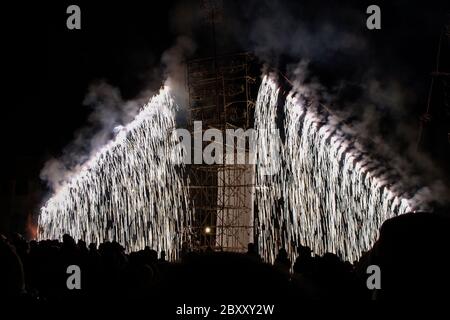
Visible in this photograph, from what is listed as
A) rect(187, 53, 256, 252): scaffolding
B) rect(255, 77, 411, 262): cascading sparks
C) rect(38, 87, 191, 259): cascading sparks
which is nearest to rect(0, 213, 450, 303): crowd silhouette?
rect(255, 77, 411, 262): cascading sparks

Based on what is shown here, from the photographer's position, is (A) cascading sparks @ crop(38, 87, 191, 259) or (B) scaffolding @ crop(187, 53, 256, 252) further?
(A) cascading sparks @ crop(38, 87, 191, 259)

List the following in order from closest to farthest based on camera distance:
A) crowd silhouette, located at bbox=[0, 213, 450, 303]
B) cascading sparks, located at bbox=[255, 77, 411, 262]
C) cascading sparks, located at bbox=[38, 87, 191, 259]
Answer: crowd silhouette, located at bbox=[0, 213, 450, 303] < cascading sparks, located at bbox=[255, 77, 411, 262] < cascading sparks, located at bbox=[38, 87, 191, 259]

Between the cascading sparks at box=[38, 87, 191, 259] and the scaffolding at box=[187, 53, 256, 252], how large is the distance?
0.73 m

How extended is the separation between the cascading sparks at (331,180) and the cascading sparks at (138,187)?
304cm

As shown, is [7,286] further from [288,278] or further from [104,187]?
[104,187]

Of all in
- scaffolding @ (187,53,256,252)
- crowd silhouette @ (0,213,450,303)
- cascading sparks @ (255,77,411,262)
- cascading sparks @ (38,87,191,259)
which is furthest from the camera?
cascading sparks @ (38,87,191,259)

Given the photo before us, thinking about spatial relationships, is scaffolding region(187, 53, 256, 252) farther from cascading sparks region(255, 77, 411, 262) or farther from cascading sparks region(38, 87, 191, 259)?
cascading sparks region(255, 77, 411, 262)

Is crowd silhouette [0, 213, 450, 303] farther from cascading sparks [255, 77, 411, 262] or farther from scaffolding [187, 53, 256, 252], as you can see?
scaffolding [187, 53, 256, 252]

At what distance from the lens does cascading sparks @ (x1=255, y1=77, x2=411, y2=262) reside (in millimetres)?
12500

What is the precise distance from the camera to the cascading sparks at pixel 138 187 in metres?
15.4

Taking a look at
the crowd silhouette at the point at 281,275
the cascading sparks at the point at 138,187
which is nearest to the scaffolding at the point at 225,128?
the cascading sparks at the point at 138,187

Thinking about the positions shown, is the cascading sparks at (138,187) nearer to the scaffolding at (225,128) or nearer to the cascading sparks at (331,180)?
the scaffolding at (225,128)

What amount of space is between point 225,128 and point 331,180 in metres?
3.49
